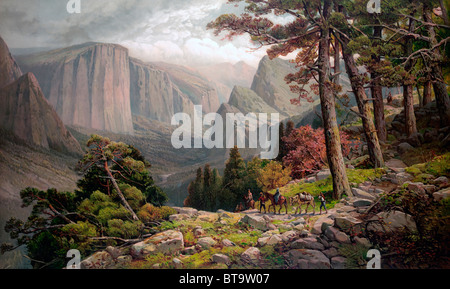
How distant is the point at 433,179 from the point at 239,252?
4.00 meters

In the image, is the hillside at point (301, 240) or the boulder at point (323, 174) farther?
the boulder at point (323, 174)

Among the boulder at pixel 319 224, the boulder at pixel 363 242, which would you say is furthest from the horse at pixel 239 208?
the boulder at pixel 363 242

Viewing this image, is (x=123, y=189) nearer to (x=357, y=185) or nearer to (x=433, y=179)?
(x=357, y=185)

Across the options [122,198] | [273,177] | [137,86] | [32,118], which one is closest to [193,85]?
[137,86]

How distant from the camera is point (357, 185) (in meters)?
5.73

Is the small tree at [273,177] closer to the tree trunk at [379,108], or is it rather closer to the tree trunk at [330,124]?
the tree trunk at [330,124]

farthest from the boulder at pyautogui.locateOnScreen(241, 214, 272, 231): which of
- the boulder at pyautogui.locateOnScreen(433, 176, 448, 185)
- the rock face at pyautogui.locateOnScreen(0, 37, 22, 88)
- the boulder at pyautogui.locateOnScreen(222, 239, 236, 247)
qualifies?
the rock face at pyautogui.locateOnScreen(0, 37, 22, 88)

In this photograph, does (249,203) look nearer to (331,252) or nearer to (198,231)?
(198,231)

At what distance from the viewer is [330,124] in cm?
571

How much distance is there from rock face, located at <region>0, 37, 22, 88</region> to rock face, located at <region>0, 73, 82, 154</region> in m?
0.15

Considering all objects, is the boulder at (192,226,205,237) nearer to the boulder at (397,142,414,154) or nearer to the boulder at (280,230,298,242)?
the boulder at (280,230,298,242)

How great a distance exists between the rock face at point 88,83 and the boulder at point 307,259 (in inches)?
175

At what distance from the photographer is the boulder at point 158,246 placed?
195 inches
